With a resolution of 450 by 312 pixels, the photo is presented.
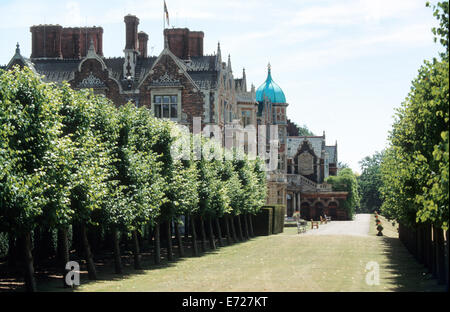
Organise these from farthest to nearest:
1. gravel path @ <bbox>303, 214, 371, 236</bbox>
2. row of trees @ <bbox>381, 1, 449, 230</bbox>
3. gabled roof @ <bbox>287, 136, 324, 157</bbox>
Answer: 1. gabled roof @ <bbox>287, 136, 324, 157</bbox>
2. gravel path @ <bbox>303, 214, 371, 236</bbox>
3. row of trees @ <bbox>381, 1, 449, 230</bbox>

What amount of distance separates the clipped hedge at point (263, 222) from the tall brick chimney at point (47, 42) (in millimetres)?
22224

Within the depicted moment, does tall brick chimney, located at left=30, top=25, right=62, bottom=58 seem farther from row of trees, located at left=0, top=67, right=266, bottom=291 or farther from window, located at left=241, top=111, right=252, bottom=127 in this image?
row of trees, located at left=0, top=67, right=266, bottom=291

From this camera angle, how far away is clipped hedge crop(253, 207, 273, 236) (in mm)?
57969

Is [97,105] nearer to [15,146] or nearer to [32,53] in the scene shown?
[15,146]

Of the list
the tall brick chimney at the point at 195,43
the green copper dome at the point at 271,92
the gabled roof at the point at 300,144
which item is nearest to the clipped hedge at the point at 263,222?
the tall brick chimney at the point at 195,43

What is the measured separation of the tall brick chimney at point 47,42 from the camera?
56.8 metres

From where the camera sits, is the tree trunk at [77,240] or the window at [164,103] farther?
the window at [164,103]

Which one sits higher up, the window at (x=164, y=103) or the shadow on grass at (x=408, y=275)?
the window at (x=164, y=103)

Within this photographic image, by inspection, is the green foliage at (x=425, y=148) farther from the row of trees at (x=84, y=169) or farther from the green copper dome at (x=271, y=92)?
the green copper dome at (x=271, y=92)

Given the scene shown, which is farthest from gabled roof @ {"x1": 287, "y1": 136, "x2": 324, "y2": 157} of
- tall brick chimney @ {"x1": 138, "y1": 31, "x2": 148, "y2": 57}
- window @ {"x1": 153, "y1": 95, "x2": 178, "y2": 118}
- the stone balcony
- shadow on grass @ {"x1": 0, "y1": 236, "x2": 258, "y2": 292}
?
shadow on grass @ {"x1": 0, "y1": 236, "x2": 258, "y2": 292}

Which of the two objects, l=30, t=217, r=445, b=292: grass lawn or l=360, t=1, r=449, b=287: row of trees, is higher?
l=360, t=1, r=449, b=287: row of trees

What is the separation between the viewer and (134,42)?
55.4 meters

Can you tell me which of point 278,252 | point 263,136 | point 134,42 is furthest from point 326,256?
point 263,136

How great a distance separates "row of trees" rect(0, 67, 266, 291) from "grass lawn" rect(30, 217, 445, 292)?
1.83 metres
